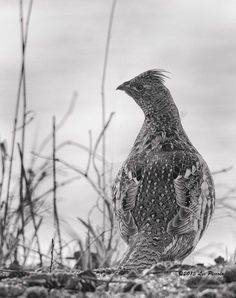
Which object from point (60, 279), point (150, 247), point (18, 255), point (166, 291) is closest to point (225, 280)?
point (166, 291)

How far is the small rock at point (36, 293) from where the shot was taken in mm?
5305

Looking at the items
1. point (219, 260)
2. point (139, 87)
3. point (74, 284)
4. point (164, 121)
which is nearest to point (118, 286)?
point (74, 284)

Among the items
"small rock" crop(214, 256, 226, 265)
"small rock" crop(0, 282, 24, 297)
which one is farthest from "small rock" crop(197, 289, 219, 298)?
"small rock" crop(214, 256, 226, 265)

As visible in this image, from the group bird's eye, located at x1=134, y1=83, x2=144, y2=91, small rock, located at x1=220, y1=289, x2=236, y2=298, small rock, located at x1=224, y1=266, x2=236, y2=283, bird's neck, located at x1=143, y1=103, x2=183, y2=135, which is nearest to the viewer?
small rock, located at x1=220, y1=289, x2=236, y2=298

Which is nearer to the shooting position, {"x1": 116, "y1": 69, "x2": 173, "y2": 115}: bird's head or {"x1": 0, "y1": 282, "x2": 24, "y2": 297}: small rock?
{"x1": 0, "y1": 282, "x2": 24, "y2": 297}: small rock

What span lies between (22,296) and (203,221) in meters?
3.21

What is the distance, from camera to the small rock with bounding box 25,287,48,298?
5.30 m

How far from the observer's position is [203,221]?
8.24 metres

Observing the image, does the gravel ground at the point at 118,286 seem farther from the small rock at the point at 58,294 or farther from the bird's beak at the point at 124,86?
the bird's beak at the point at 124,86

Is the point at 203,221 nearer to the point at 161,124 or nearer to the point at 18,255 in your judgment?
the point at 161,124

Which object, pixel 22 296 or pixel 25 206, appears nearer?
pixel 22 296

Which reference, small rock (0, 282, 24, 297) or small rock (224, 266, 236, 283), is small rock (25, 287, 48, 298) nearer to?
small rock (0, 282, 24, 297)

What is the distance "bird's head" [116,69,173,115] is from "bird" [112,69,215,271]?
0.47 metres

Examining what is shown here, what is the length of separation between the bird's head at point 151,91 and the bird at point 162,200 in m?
0.47
